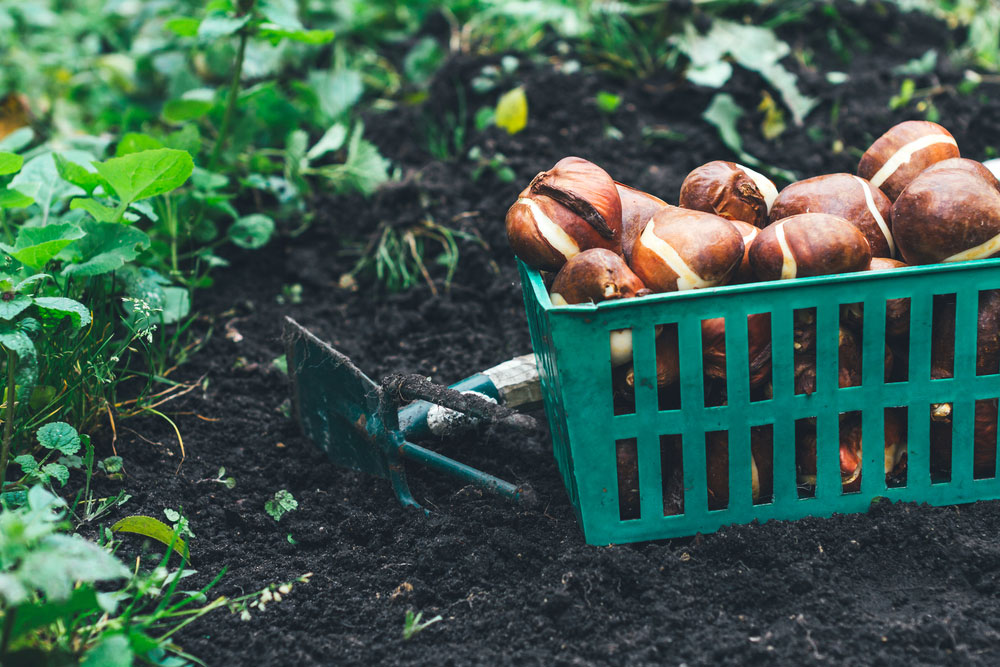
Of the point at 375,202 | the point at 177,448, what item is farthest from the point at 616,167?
the point at 177,448

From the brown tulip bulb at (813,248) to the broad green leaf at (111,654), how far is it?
3.83 ft

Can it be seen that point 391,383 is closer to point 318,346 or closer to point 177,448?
point 318,346

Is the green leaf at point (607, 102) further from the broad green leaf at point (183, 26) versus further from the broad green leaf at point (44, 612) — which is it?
the broad green leaf at point (44, 612)

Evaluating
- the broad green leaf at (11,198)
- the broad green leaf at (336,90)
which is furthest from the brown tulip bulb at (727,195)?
the broad green leaf at (336,90)

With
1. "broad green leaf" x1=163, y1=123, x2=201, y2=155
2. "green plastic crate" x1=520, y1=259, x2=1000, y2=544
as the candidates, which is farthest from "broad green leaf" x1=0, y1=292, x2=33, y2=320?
"green plastic crate" x1=520, y1=259, x2=1000, y2=544

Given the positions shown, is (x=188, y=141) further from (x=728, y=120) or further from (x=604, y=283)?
(x=728, y=120)

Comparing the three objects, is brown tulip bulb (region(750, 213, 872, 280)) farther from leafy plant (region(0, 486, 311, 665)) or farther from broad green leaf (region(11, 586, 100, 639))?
broad green leaf (region(11, 586, 100, 639))

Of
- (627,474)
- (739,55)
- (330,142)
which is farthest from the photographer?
(739,55)

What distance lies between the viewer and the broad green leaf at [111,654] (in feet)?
3.88

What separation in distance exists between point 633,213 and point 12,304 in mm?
1180

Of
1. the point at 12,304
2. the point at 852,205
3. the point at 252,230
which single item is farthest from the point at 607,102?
the point at 12,304

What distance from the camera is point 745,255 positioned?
1.58 m

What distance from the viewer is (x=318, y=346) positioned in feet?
6.14

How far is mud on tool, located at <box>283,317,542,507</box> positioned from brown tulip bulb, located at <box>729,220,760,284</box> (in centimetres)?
49
